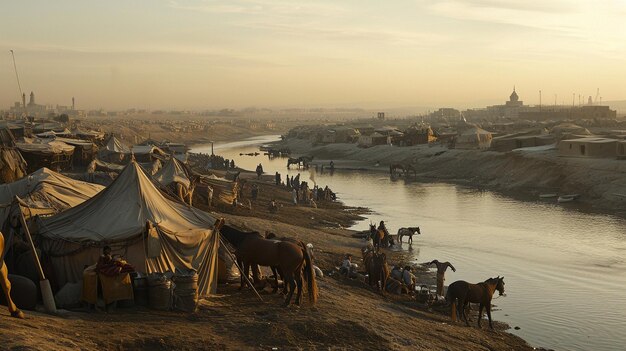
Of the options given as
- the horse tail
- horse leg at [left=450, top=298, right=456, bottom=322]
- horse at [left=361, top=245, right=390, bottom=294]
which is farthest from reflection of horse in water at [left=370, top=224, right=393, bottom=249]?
the horse tail

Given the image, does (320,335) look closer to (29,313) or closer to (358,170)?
(29,313)

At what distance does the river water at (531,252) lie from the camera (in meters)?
18.8

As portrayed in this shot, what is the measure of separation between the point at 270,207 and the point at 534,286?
16.6 metres

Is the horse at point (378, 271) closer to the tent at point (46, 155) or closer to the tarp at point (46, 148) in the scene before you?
the tent at point (46, 155)

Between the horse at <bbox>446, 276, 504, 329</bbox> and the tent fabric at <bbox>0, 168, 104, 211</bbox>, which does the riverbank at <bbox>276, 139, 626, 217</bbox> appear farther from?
the tent fabric at <bbox>0, 168, 104, 211</bbox>

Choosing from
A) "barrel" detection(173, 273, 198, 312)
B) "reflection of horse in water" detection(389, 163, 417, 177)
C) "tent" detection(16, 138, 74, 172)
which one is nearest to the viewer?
"barrel" detection(173, 273, 198, 312)

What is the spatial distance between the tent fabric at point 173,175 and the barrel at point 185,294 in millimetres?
16538

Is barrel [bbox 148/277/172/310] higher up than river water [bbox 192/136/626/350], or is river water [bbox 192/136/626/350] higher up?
barrel [bbox 148/277/172/310]

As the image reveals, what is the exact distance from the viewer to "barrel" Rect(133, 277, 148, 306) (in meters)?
13.3

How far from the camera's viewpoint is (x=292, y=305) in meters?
14.5

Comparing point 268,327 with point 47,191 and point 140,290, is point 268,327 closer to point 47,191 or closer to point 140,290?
point 140,290

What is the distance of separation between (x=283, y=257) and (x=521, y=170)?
48.9m

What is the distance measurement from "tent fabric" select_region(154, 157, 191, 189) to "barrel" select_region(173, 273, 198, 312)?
1654cm

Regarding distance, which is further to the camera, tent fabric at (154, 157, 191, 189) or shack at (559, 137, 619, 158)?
shack at (559, 137, 619, 158)
